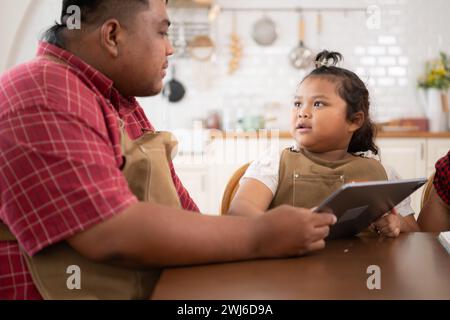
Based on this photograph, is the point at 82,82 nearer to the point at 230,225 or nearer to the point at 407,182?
the point at 230,225

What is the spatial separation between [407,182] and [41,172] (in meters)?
0.71

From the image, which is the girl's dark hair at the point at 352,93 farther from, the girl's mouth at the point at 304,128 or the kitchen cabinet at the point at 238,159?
the kitchen cabinet at the point at 238,159

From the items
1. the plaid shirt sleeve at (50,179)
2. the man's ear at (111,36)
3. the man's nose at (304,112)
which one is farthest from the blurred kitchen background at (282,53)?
the plaid shirt sleeve at (50,179)

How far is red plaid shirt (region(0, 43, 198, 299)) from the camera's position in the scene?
0.84 meters

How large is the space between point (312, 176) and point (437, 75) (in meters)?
3.37

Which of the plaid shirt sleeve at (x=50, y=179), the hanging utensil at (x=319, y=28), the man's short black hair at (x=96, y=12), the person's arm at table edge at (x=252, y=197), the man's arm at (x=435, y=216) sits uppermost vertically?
the hanging utensil at (x=319, y=28)

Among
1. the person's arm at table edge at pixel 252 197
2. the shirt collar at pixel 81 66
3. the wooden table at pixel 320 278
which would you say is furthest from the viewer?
the person's arm at table edge at pixel 252 197

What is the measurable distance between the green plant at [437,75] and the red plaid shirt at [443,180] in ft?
10.6

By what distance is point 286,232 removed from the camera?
97 cm

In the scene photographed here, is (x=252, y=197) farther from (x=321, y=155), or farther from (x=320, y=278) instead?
(x=320, y=278)

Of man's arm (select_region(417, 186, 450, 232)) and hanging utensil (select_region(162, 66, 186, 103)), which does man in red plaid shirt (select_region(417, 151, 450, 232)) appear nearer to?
man's arm (select_region(417, 186, 450, 232))

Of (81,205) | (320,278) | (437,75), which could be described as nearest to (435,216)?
(320,278)

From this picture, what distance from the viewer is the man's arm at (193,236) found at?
0.84 meters
